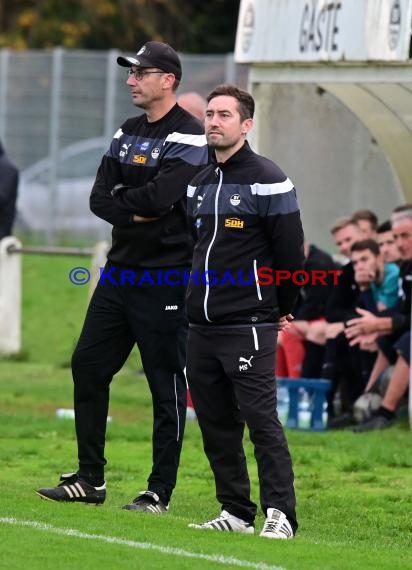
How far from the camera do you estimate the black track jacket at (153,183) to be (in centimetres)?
856

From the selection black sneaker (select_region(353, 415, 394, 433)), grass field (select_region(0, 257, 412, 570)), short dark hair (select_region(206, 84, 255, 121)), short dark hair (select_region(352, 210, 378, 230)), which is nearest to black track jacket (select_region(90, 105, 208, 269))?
short dark hair (select_region(206, 84, 255, 121))

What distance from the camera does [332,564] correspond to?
23.4 feet

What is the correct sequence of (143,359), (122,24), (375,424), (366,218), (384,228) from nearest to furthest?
1. (143,359)
2. (375,424)
3. (384,228)
4. (366,218)
5. (122,24)

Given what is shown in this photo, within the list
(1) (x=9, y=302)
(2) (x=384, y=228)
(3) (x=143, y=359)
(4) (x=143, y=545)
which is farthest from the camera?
(1) (x=9, y=302)

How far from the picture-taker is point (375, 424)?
12.5 m

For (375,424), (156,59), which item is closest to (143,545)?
(156,59)

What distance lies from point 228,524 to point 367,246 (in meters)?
5.15

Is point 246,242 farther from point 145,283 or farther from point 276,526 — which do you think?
point 276,526

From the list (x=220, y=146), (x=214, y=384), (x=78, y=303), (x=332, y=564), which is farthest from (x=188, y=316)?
(x=78, y=303)

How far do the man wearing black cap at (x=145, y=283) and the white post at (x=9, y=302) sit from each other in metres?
9.30

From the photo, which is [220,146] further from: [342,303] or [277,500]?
[342,303]

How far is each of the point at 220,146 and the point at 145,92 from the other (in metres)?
1.02

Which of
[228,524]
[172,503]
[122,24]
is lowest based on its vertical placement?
[172,503]

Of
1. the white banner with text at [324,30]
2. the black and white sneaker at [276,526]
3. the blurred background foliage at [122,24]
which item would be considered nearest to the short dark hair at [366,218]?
the white banner with text at [324,30]
